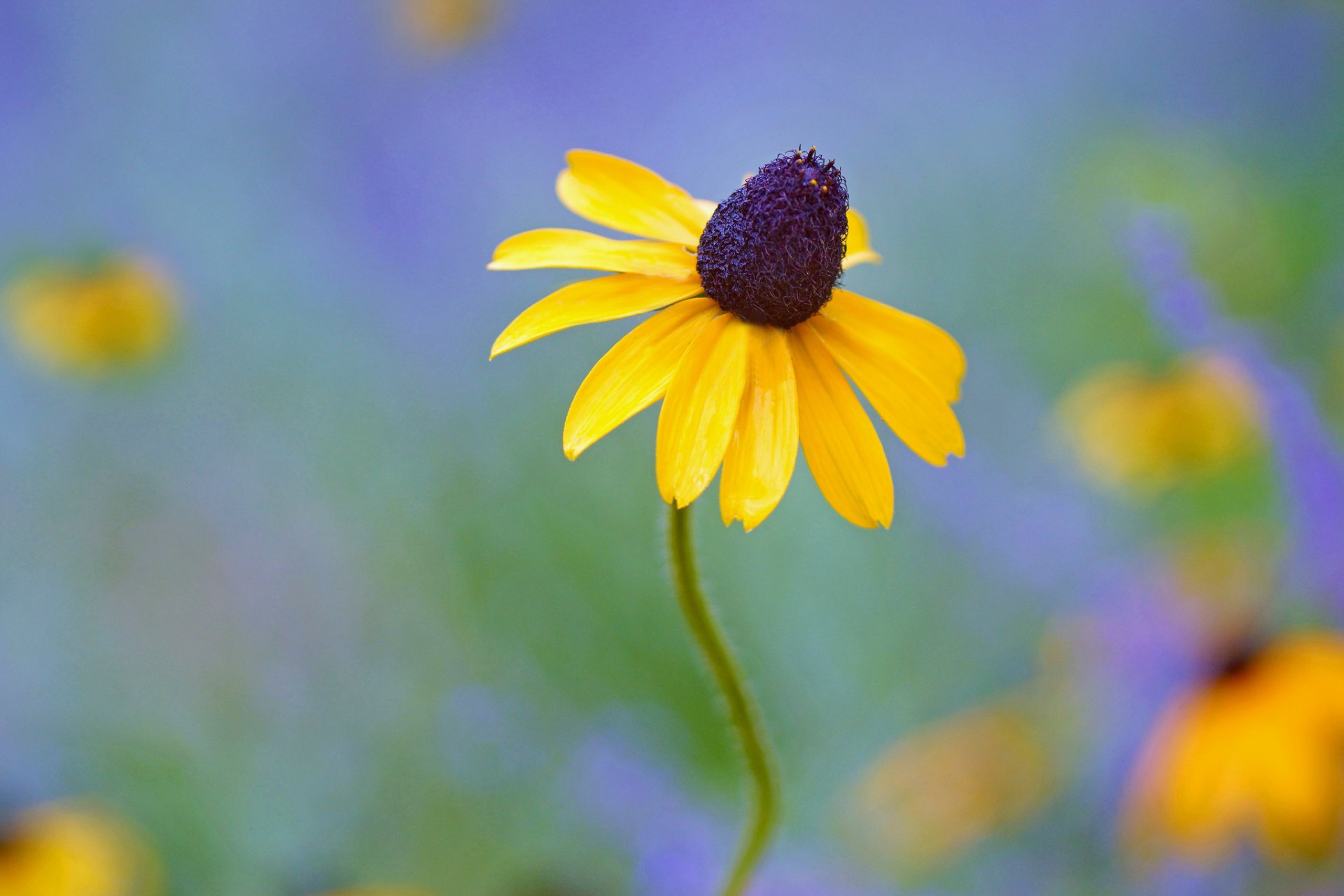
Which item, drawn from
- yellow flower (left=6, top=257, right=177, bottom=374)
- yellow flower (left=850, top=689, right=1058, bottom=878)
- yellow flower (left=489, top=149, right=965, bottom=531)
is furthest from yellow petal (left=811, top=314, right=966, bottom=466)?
yellow flower (left=6, top=257, right=177, bottom=374)

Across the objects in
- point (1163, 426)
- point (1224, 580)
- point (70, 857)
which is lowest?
point (70, 857)

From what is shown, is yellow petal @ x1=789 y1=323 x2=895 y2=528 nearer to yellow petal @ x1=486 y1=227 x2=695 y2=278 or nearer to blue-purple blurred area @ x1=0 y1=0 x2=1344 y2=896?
yellow petal @ x1=486 y1=227 x2=695 y2=278

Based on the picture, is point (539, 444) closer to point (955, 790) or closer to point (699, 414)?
point (955, 790)

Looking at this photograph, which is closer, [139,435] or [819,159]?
[819,159]

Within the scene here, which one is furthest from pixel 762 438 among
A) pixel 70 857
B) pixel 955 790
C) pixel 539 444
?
pixel 539 444

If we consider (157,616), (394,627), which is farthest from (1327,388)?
(157,616)

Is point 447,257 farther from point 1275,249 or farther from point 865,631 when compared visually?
point 1275,249
